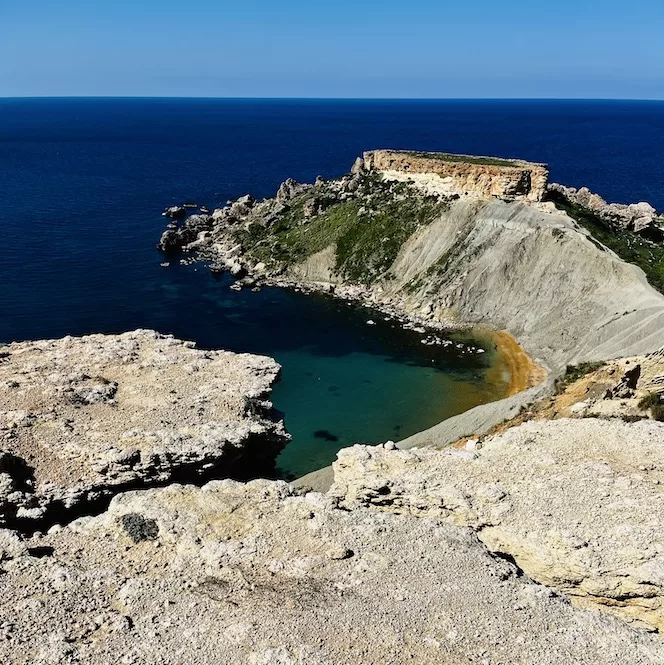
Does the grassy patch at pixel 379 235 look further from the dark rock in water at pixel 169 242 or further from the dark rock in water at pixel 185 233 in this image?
the dark rock in water at pixel 185 233

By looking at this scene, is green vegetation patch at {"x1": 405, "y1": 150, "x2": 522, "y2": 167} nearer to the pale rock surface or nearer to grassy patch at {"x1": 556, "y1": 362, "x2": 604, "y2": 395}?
the pale rock surface

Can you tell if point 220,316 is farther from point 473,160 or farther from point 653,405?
point 653,405

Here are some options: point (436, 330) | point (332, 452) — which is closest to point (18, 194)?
point (436, 330)

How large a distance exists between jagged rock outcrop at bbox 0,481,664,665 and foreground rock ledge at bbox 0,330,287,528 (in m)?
3.91

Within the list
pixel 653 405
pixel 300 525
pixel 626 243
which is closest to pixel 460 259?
pixel 626 243

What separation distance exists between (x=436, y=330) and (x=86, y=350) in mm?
39384

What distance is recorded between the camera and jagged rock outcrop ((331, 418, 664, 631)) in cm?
2070

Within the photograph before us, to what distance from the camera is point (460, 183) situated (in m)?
82.9

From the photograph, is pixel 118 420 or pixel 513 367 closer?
pixel 118 420

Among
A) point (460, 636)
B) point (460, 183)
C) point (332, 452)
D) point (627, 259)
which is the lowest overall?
point (332, 452)

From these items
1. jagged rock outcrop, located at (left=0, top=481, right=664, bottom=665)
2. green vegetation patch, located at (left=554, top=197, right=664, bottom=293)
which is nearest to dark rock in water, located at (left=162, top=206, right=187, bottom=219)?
green vegetation patch, located at (left=554, top=197, right=664, bottom=293)

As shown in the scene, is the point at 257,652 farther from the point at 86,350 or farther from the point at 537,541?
the point at 86,350

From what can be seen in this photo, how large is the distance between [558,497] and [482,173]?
206 feet

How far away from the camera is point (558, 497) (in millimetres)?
23984
